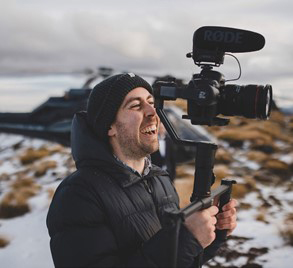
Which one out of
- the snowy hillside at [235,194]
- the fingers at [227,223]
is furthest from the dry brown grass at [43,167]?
the fingers at [227,223]

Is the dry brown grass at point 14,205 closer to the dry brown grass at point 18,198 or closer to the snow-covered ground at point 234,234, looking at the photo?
the dry brown grass at point 18,198

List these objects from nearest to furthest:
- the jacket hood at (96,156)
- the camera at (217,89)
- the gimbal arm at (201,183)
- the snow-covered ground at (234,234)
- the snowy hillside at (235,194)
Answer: the gimbal arm at (201,183) → the camera at (217,89) → the jacket hood at (96,156) → the snow-covered ground at (234,234) → the snowy hillside at (235,194)

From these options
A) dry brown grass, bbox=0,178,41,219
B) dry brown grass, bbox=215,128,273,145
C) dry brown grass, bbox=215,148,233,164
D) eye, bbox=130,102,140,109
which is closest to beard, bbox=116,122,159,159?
eye, bbox=130,102,140,109

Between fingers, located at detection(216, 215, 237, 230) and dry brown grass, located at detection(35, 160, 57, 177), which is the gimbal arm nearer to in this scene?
fingers, located at detection(216, 215, 237, 230)

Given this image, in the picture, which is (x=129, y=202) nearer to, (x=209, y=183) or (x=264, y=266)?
(x=209, y=183)

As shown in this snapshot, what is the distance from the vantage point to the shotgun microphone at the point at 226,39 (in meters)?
1.83

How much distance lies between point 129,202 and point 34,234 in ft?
13.5

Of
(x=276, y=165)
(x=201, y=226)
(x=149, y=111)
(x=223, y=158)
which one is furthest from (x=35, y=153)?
(x=201, y=226)

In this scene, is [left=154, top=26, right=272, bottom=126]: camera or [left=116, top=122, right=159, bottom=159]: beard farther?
[left=116, top=122, right=159, bottom=159]: beard

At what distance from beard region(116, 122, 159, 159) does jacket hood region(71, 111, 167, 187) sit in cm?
7

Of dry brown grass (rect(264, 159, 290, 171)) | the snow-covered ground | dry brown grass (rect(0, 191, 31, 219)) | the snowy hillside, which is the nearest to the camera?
the snow-covered ground

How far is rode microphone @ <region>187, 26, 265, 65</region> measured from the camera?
1832mm

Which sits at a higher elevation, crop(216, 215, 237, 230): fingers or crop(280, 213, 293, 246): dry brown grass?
crop(216, 215, 237, 230): fingers

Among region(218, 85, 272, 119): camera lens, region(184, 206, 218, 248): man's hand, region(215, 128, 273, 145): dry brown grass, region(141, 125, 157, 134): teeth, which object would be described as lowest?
region(215, 128, 273, 145): dry brown grass
